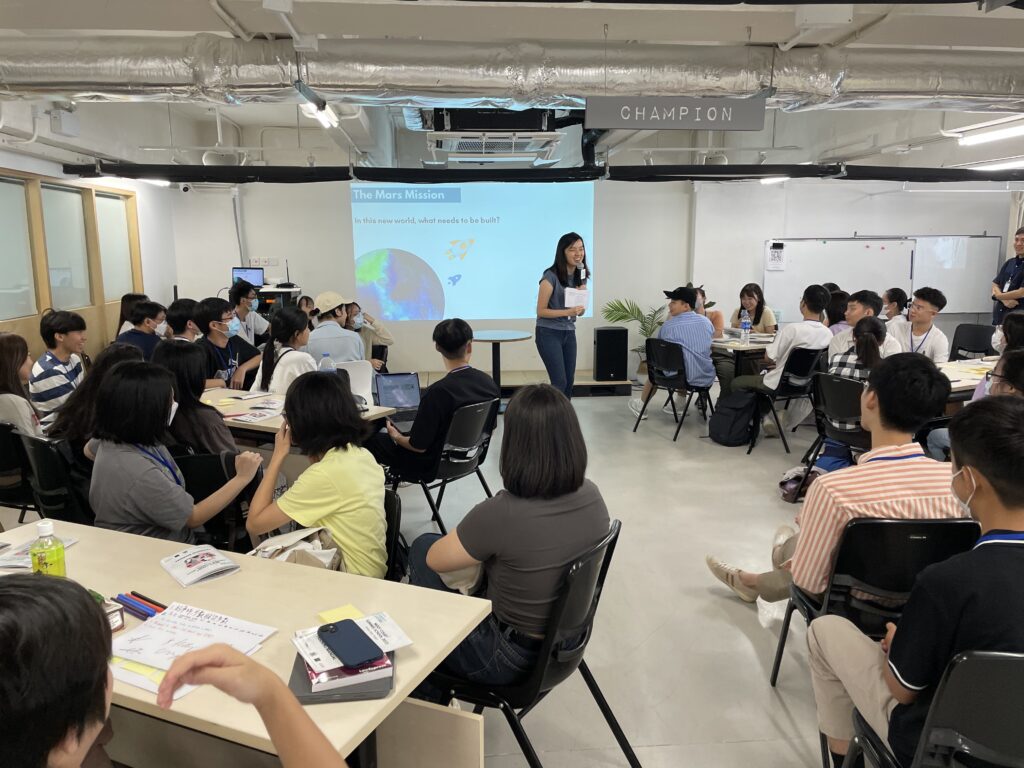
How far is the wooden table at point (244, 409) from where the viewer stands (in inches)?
140

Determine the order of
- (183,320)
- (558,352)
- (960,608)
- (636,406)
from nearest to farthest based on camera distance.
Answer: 1. (960,608)
2. (183,320)
3. (558,352)
4. (636,406)

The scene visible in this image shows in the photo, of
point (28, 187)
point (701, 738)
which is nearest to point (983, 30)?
point (701, 738)

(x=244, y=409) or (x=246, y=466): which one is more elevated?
(x=246, y=466)

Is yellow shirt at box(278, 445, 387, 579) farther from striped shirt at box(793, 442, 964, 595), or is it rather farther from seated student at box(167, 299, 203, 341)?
seated student at box(167, 299, 203, 341)

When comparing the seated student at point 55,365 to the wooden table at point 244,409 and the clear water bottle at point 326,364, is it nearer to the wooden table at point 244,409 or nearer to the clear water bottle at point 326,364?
the wooden table at point 244,409

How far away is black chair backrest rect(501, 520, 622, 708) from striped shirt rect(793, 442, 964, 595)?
26.0 inches

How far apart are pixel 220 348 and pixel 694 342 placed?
3687mm

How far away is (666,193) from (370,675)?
8483mm

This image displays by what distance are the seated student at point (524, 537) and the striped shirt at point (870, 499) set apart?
0.71 metres

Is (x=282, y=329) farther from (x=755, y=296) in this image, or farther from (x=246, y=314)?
(x=755, y=296)

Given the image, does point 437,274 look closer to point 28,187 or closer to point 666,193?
point 666,193

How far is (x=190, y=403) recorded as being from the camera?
116 inches

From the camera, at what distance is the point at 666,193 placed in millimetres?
8867

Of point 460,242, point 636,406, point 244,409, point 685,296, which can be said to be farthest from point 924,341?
point 460,242
